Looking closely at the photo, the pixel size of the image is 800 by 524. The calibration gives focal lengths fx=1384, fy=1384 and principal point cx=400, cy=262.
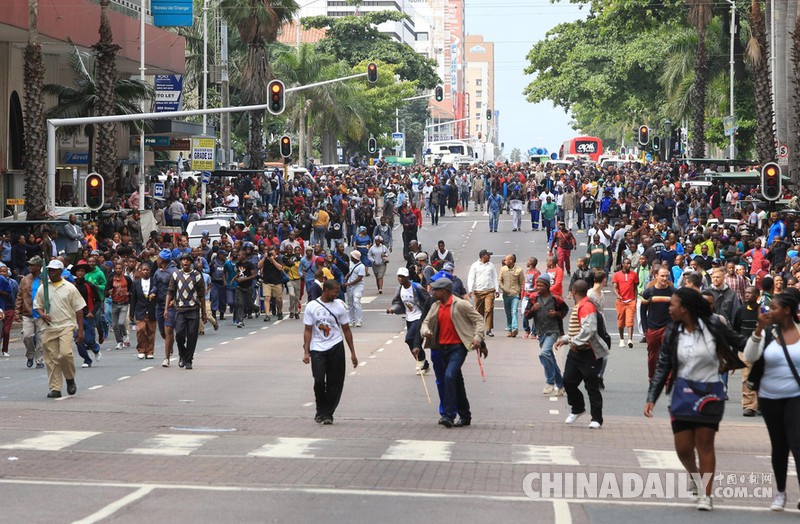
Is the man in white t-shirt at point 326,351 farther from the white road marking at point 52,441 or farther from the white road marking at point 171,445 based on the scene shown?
the white road marking at point 52,441

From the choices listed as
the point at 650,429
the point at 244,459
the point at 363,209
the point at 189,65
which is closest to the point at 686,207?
the point at 363,209

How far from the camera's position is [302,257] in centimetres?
3209

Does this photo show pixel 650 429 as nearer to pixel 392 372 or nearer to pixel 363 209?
pixel 392 372

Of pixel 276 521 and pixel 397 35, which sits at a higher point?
pixel 397 35

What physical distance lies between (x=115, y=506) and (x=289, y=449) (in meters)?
3.17

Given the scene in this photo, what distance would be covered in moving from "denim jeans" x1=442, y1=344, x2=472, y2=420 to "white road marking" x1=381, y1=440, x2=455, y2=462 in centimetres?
108

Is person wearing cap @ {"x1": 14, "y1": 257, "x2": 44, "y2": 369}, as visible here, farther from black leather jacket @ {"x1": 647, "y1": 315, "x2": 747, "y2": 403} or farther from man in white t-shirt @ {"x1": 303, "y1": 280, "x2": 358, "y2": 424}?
black leather jacket @ {"x1": 647, "y1": 315, "x2": 747, "y2": 403}

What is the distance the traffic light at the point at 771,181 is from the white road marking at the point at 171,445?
63.4 feet

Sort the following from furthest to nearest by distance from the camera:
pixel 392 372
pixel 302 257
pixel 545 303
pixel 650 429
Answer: pixel 302 257, pixel 392 372, pixel 545 303, pixel 650 429

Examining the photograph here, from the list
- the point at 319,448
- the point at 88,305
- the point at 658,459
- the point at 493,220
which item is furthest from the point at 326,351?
the point at 493,220

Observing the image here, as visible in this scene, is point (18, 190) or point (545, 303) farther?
point (18, 190)

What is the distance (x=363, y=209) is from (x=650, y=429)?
3131 centimetres

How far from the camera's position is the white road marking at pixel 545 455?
1281cm

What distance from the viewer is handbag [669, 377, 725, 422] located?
34.0ft
